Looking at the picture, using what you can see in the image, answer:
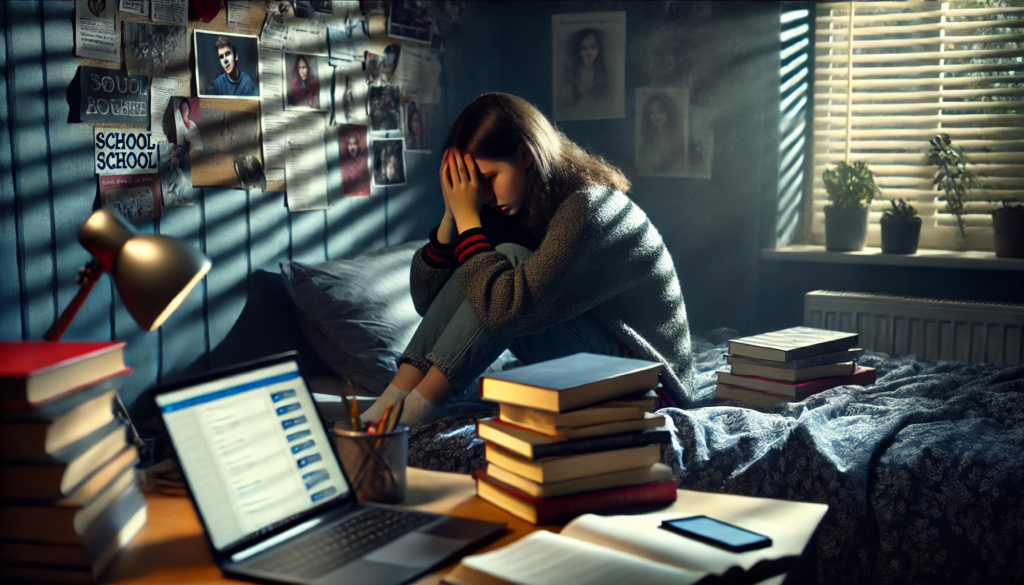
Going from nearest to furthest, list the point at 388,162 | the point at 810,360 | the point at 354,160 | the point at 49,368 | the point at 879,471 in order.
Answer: the point at 49,368 < the point at 879,471 < the point at 810,360 < the point at 354,160 < the point at 388,162

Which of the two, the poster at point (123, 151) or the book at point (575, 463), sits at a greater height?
the poster at point (123, 151)

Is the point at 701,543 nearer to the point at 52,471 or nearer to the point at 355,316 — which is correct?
the point at 52,471

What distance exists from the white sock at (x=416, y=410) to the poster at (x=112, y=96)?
84 cm

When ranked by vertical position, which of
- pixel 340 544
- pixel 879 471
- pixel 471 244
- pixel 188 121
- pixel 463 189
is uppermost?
pixel 188 121

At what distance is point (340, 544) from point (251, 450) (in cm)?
13

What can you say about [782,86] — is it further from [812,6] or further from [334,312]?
[334,312]

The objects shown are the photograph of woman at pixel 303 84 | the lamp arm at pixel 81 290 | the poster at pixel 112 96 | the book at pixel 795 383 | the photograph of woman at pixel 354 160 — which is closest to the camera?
the lamp arm at pixel 81 290

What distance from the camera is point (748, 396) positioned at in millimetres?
1923

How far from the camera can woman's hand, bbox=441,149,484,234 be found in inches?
74.4

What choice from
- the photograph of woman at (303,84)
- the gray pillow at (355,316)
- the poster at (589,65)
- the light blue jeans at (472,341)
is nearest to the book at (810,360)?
the light blue jeans at (472,341)

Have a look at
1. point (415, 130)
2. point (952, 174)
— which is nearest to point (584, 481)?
point (415, 130)

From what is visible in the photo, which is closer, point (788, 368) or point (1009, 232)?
point (788, 368)

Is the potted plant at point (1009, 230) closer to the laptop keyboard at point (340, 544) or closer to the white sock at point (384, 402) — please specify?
the white sock at point (384, 402)

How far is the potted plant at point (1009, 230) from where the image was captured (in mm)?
2656
